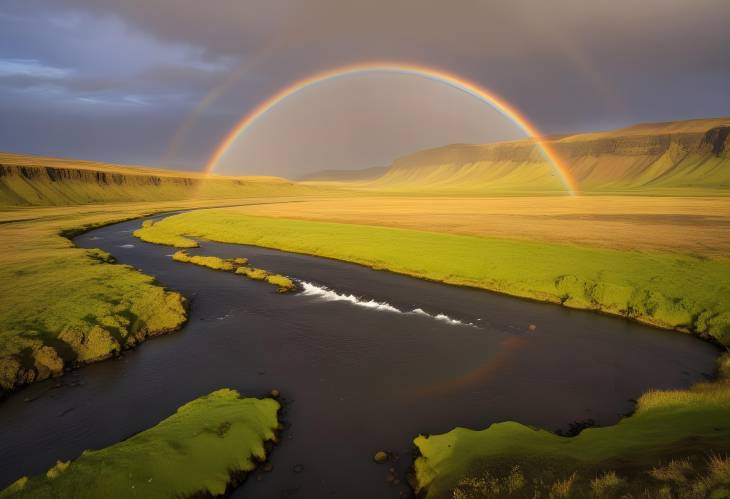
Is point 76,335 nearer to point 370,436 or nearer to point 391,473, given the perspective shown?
point 370,436

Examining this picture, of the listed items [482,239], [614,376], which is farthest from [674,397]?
[482,239]

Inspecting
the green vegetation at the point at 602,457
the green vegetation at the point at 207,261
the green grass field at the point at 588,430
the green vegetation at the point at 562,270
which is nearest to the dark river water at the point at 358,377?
the green vegetation at the point at 602,457

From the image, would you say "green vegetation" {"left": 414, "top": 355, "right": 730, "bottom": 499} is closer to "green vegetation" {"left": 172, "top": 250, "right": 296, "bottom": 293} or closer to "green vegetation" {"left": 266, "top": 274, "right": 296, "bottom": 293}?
"green vegetation" {"left": 266, "top": 274, "right": 296, "bottom": 293}

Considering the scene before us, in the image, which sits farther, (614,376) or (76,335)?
(76,335)

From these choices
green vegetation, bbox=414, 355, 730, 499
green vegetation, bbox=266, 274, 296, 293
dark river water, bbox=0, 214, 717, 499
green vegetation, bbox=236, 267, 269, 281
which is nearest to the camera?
green vegetation, bbox=414, 355, 730, 499

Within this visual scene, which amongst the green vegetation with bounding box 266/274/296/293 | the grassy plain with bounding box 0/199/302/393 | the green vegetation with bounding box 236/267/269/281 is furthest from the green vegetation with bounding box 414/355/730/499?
the green vegetation with bounding box 236/267/269/281

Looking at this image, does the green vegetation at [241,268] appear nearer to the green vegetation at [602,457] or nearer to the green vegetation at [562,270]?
the green vegetation at [562,270]

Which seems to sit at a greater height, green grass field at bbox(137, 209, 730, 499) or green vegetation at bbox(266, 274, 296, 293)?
green grass field at bbox(137, 209, 730, 499)
